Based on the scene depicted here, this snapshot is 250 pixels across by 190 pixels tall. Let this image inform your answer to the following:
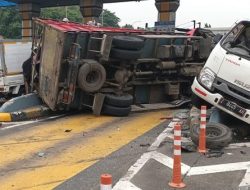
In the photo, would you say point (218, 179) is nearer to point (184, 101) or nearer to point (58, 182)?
point (58, 182)

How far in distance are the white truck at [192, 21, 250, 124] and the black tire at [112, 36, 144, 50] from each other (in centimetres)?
280

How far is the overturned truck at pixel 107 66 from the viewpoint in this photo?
11.9m

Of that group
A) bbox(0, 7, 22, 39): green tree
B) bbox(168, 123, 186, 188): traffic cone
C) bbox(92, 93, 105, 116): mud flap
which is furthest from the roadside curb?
bbox(0, 7, 22, 39): green tree

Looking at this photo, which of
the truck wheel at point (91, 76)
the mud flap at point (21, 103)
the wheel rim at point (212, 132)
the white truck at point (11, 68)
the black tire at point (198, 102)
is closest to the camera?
the wheel rim at point (212, 132)

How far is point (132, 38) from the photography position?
12.3 m

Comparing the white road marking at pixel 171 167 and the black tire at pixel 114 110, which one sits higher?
the white road marking at pixel 171 167

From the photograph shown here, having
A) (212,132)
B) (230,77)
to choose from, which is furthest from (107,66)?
(212,132)

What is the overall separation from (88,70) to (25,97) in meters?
2.15

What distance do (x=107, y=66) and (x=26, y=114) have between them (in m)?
2.36

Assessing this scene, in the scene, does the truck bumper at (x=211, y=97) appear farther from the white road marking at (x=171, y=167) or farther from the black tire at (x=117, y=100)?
the black tire at (x=117, y=100)

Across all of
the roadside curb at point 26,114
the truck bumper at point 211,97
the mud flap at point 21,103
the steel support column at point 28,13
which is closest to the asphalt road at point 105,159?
the truck bumper at point 211,97

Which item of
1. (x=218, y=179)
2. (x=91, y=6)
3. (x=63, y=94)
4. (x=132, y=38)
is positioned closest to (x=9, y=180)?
(x=218, y=179)

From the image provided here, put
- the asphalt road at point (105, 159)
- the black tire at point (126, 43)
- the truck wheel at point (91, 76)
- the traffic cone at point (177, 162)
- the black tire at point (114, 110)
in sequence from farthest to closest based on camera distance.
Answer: the black tire at point (114, 110), the black tire at point (126, 43), the truck wheel at point (91, 76), the asphalt road at point (105, 159), the traffic cone at point (177, 162)

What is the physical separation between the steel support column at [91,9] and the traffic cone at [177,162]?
81.0 feet
